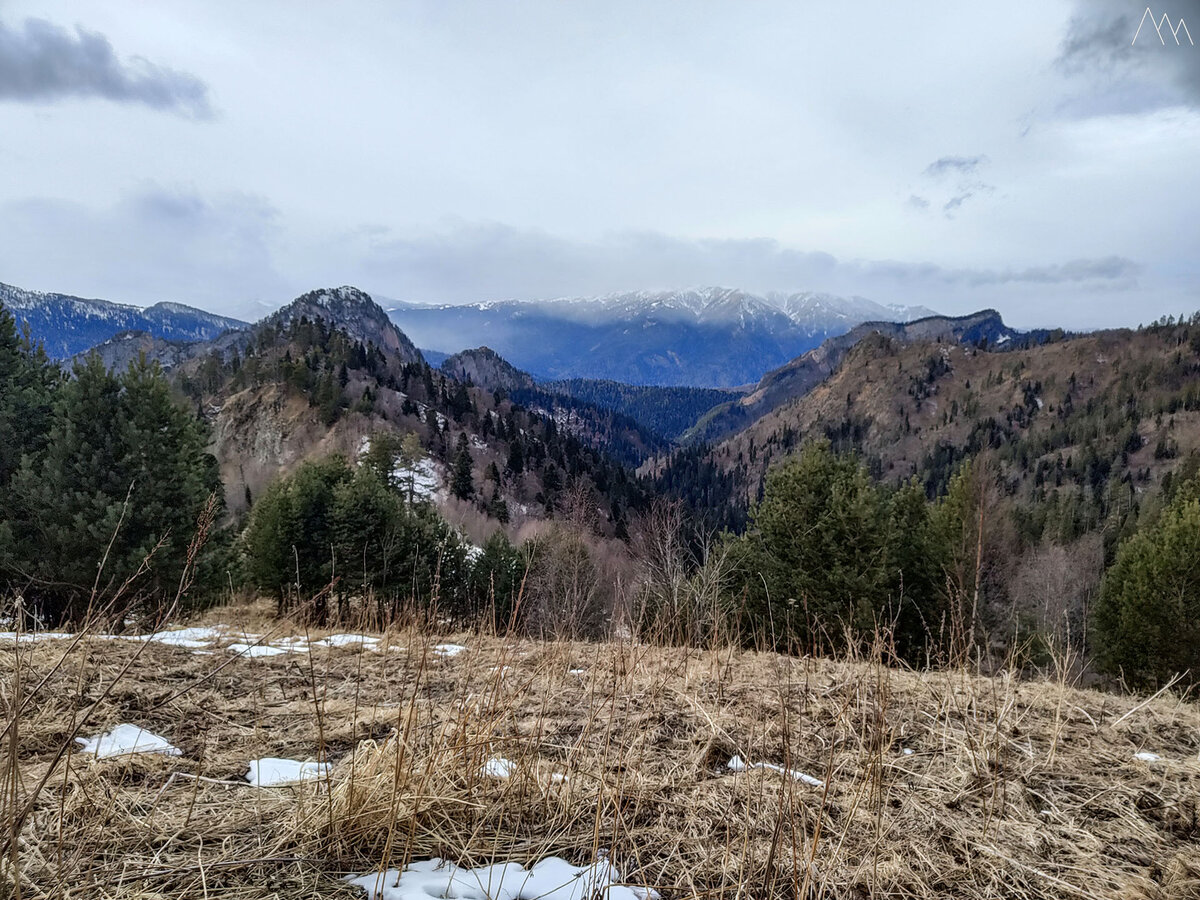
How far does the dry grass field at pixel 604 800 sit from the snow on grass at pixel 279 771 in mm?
79

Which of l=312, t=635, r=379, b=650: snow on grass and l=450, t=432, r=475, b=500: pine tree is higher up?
l=312, t=635, r=379, b=650: snow on grass

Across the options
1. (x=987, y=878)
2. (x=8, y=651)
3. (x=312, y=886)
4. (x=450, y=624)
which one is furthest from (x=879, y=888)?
(x=450, y=624)

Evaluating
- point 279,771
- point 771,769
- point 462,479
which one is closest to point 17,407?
point 279,771

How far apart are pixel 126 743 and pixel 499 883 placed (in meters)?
2.37

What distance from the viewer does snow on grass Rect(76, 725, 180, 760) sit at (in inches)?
111

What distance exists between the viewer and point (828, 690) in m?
4.11

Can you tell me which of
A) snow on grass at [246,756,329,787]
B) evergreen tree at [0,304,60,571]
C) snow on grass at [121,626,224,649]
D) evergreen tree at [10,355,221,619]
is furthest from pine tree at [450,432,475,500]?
snow on grass at [246,756,329,787]

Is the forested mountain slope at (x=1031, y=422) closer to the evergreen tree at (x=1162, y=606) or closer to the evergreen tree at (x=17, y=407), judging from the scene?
the evergreen tree at (x=1162, y=606)

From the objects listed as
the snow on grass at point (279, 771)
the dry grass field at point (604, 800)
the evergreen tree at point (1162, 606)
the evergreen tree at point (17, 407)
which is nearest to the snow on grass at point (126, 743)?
the dry grass field at point (604, 800)

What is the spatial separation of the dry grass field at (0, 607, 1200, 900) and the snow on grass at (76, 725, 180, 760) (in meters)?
0.10

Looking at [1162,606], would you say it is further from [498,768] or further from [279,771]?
[279,771]

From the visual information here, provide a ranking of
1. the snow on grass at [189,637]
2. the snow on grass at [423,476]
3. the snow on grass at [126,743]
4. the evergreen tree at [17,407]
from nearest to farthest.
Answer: the snow on grass at [126,743] → the snow on grass at [189,637] → the evergreen tree at [17,407] → the snow on grass at [423,476]

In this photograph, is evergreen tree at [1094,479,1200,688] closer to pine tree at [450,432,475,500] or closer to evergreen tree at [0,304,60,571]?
evergreen tree at [0,304,60,571]

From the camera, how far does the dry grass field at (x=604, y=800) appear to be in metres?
1.87
